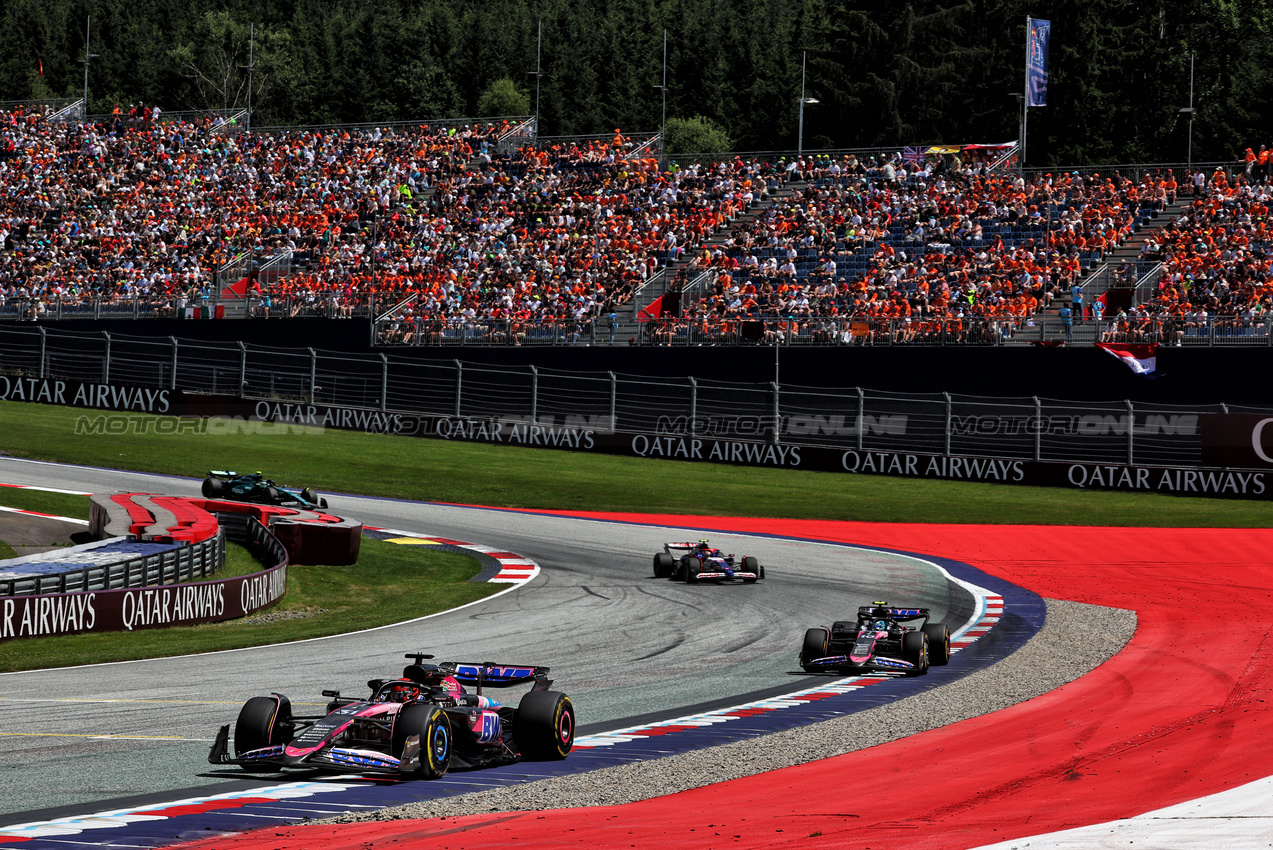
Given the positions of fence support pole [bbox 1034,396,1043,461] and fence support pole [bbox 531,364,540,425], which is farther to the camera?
fence support pole [bbox 531,364,540,425]

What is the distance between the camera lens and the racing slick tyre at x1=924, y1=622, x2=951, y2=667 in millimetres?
14023

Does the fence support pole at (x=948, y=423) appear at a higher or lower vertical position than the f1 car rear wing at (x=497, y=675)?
higher

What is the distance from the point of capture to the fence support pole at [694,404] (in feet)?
112

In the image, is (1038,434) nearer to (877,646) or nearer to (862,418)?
(862,418)

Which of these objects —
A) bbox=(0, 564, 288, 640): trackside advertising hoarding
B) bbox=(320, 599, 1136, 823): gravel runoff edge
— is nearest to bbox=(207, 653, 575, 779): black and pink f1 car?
bbox=(320, 599, 1136, 823): gravel runoff edge

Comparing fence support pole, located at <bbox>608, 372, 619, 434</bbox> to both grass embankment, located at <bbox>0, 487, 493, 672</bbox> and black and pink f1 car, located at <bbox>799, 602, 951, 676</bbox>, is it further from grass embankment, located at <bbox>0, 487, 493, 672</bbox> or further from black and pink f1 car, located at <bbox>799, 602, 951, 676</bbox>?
black and pink f1 car, located at <bbox>799, 602, 951, 676</bbox>

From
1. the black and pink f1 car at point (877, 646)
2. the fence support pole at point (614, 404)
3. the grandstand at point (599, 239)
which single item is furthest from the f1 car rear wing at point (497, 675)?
the grandstand at point (599, 239)

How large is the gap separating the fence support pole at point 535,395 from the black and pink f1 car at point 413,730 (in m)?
25.8

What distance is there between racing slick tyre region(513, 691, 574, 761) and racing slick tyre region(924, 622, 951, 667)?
230 inches

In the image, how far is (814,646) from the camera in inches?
535

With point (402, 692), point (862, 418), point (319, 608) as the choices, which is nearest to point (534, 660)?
point (402, 692)

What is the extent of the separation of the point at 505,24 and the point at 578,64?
1713 centimetres

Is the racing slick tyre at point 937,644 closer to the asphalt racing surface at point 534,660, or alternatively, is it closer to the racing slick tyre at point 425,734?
the asphalt racing surface at point 534,660

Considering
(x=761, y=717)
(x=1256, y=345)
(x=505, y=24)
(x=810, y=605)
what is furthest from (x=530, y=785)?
(x=505, y=24)
